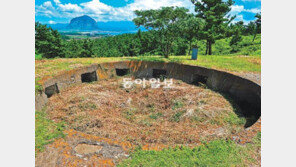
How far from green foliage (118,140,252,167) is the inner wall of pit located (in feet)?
10.6

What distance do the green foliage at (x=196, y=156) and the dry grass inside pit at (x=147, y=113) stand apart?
661mm

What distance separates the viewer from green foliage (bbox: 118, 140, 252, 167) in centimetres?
416

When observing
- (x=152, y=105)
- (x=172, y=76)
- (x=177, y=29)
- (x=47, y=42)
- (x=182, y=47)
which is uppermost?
(x=182, y=47)

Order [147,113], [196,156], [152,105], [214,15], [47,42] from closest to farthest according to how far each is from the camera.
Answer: [196,156], [147,113], [152,105], [214,15], [47,42]

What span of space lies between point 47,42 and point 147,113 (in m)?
26.8

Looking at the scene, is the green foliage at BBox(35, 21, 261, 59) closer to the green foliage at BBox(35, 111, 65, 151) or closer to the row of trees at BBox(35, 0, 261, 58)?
the row of trees at BBox(35, 0, 261, 58)

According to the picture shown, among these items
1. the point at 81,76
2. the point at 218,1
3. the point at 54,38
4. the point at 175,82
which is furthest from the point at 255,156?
the point at 54,38

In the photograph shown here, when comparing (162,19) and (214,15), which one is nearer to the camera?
(162,19)

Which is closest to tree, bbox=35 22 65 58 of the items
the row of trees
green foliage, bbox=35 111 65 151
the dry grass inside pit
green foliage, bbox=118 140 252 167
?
the row of trees

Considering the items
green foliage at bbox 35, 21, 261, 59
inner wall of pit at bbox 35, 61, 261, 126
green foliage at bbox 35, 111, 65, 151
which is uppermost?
A: green foliage at bbox 35, 21, 261, 59

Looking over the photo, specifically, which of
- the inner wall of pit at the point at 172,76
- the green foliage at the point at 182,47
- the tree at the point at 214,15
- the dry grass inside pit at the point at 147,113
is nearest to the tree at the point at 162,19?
the inner wall of pit at the point at 172,76

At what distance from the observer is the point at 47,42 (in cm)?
2880

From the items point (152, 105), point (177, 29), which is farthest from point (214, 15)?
point (152, 105)

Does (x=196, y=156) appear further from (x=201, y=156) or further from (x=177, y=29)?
(x=177, y=29)
